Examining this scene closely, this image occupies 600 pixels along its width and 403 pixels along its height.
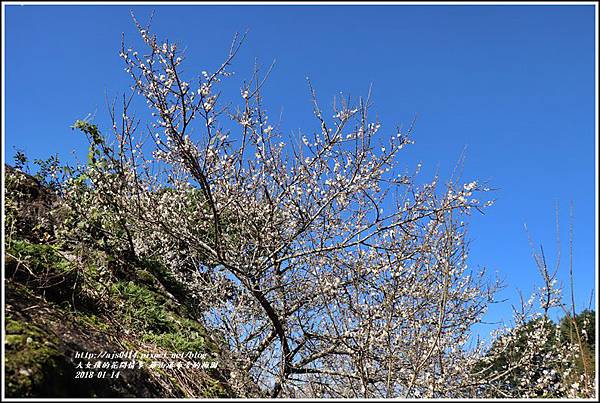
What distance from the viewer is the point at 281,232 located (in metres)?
5.01

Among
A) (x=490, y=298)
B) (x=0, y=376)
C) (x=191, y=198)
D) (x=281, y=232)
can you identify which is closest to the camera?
(x=0, y=376)

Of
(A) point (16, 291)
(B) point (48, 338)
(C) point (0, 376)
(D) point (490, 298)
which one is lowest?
(C) point (0, 376)

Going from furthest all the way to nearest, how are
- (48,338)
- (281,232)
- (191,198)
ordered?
1. (191,198)
2. (281,232)
3. (48,338)

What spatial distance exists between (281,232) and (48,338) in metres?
2.92

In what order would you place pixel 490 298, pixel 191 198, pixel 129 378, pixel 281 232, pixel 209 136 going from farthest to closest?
pixel 191 198 < pixel 490 298 < pixel 281 232 < pixel 209 136 < pixel 129 378

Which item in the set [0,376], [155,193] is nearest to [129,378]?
[0,376]

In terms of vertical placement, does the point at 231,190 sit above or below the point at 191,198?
below

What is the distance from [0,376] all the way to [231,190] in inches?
113

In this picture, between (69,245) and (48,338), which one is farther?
(69,245)

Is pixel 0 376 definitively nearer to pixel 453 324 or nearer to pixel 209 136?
pixel 209 136

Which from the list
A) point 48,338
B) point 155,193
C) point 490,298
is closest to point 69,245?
point 155,193

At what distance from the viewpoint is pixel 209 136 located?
3.98 m

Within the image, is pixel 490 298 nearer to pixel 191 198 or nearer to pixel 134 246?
pixel 191 198

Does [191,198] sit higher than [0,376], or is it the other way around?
[191,198]
